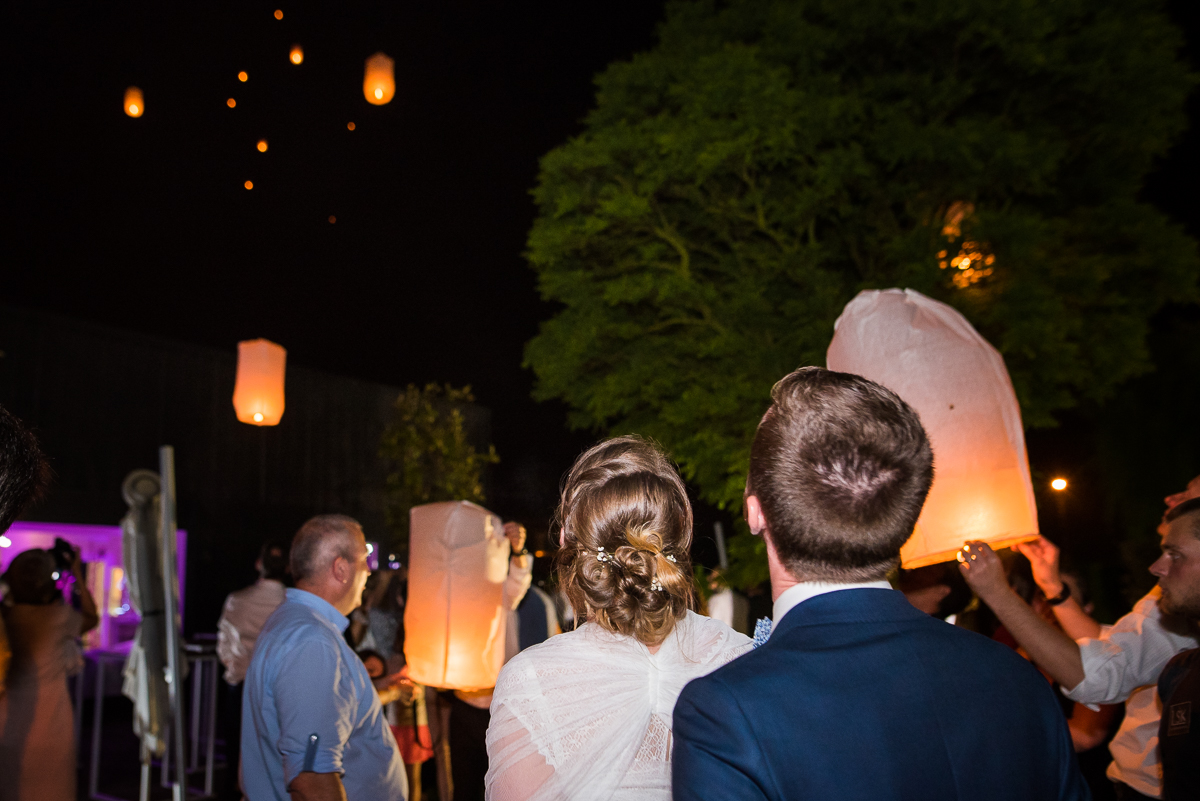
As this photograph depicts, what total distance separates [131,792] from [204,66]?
24.6ft

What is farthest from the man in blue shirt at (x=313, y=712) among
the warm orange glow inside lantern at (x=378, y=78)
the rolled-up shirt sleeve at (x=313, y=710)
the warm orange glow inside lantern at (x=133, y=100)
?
the warm orange glow inside lantern at (x=133, y=100)

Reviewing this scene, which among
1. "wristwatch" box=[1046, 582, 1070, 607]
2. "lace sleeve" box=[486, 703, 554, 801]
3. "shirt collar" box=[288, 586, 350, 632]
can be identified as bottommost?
"lace sleeve" box=[486, 703, 554, 801]

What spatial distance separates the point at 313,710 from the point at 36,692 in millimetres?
2477

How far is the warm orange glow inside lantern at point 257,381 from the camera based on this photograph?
25.1ft

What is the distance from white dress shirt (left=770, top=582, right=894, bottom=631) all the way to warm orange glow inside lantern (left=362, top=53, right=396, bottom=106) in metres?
6.87

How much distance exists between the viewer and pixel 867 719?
103cm

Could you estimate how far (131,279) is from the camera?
1309 centimetres

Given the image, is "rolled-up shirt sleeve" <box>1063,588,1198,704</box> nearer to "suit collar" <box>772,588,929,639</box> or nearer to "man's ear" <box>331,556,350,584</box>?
"suit collar" <box>772,588,929,639</box>

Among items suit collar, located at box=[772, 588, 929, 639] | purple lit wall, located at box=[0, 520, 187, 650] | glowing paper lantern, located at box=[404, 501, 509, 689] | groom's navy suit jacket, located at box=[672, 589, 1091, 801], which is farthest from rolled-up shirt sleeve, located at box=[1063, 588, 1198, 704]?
purple lit wall, located at box=[0, 520, 187, 650]

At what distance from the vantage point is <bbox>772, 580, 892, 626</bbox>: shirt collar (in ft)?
3.75

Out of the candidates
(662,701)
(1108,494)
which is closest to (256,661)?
(662,701)

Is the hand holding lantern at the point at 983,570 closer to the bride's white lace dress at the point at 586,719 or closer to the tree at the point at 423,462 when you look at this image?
the bride's white lace dress at the point at 586,719

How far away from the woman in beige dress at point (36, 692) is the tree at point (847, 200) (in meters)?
3.95

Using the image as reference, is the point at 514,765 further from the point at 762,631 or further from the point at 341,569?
the point at 341,569
